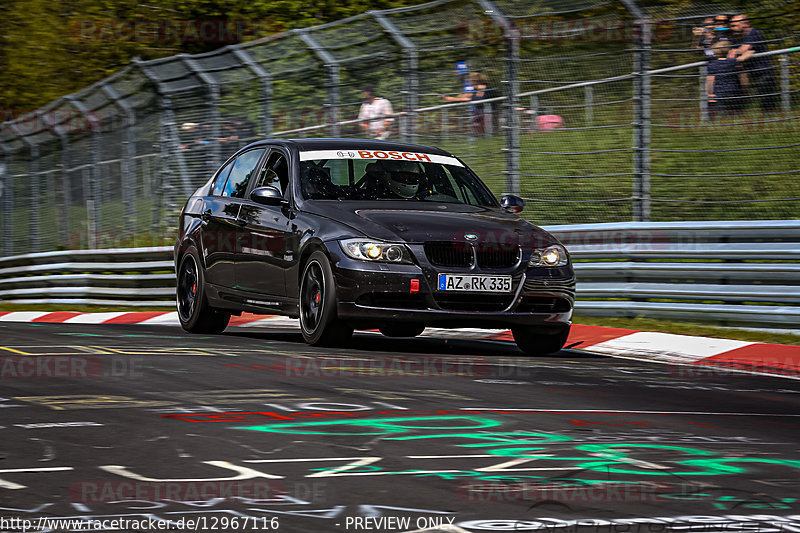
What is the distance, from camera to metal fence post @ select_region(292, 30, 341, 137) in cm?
1595

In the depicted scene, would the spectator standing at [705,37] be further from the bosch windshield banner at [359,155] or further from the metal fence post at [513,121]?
the bosch windshield banner at [359,155]

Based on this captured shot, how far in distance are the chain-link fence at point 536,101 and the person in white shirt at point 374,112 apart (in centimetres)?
10

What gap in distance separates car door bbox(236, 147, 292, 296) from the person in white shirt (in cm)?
485

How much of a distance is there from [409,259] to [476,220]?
0.73m

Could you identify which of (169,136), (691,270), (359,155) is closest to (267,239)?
(359,155)

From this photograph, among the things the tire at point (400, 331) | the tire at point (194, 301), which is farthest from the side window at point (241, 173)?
the tire at point (400, 331)

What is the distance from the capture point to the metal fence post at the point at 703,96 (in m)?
12.4

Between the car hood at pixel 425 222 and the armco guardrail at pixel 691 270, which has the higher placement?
the car hood at pixel 425 222

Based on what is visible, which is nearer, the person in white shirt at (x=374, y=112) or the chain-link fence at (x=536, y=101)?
the chain-link fence at (x=536, y=101)

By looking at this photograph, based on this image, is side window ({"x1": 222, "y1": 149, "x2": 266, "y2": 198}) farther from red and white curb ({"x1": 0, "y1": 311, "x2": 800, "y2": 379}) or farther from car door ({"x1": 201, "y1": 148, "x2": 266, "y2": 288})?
red and white curb ({"x1": 0, "y1": 311, "x2": 800, "y2": 379})

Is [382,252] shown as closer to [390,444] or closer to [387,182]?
[387,182]

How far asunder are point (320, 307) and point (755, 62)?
475 cm

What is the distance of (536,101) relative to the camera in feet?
45.6

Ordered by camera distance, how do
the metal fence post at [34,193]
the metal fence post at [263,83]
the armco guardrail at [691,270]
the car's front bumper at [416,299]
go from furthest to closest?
the metal fence post at [34,193] < the metal fence post at [263,83] < the armco guardrail at [691,270] < the car's front bumper at [416,299]
